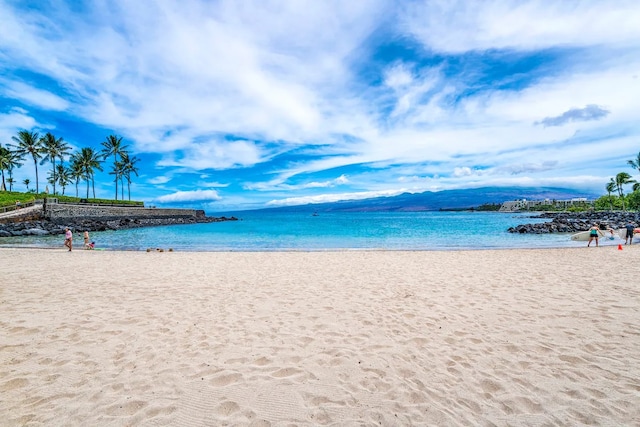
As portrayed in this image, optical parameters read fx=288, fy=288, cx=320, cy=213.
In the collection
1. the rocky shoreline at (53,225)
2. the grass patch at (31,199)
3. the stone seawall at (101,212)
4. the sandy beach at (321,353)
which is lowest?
the sandy beach at (321,353)

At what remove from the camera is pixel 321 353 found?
15.8 feet

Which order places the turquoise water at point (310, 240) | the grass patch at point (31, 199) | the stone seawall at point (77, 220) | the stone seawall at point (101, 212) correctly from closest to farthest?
the turquoise water at point (310, 240) < the stone seawall at point (77, 220) < the grass patch at point (31, 199) < the stone seawall at point (101, 212)

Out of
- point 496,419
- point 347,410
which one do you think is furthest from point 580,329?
point 347,410

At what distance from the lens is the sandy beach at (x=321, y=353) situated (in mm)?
3434

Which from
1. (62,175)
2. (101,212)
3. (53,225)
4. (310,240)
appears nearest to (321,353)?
(310,240)

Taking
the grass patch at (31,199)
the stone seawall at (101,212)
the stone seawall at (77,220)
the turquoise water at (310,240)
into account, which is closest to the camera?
the turquoise water at (310,240)

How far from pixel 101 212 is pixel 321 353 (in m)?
68.9

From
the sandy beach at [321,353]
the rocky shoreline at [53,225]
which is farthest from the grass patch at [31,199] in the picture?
the sandy beach at [321,353]

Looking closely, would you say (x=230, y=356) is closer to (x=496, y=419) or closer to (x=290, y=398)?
(x=290, y=398)

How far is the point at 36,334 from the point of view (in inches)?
214

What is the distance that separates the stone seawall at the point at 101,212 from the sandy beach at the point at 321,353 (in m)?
50.3

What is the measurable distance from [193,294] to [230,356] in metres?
4.28

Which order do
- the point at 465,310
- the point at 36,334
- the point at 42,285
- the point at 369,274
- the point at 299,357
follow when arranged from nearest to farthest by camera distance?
1. the point at 299,357
2. the point at 36,334
3. the point at 465,310
4. the point at 42,285
5. the point at 369,274

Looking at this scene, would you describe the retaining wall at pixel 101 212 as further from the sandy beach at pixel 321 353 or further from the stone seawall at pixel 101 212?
the sandy beach at pixel 321 353
